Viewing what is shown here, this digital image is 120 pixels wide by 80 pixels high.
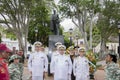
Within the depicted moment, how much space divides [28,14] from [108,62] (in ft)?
105

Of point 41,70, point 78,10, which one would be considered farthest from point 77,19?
point 41,70

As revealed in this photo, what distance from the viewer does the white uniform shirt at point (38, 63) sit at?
480 inches

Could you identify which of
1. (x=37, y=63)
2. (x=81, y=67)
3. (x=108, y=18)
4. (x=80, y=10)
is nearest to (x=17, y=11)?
(x=80, y=10)

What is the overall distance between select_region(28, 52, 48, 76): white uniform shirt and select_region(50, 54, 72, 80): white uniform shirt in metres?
0.72

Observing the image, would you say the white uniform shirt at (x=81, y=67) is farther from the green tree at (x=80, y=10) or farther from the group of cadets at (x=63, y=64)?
the green tree at (x=80, y=10)

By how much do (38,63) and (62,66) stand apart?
3.57 feet

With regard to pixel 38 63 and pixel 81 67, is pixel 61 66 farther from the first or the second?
pixel 38 63

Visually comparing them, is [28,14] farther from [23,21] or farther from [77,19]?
[77,19]

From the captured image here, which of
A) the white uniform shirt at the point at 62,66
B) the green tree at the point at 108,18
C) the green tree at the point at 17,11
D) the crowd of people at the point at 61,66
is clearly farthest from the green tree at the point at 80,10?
the white uniform shirt at the point at 62,66

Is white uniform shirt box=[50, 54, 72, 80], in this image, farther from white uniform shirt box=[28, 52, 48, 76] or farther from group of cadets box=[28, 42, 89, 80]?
white uniform shirt box=[28, 52, 48, 76]

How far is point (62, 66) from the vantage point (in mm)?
11414

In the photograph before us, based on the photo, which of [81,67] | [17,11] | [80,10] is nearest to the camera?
[81,67]

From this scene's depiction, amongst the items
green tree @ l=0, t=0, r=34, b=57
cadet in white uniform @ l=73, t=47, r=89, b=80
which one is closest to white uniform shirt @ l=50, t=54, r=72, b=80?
cadet in white uniform @ l=73, t=47, r=89, b=80

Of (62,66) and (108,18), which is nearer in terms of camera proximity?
(62,66)
